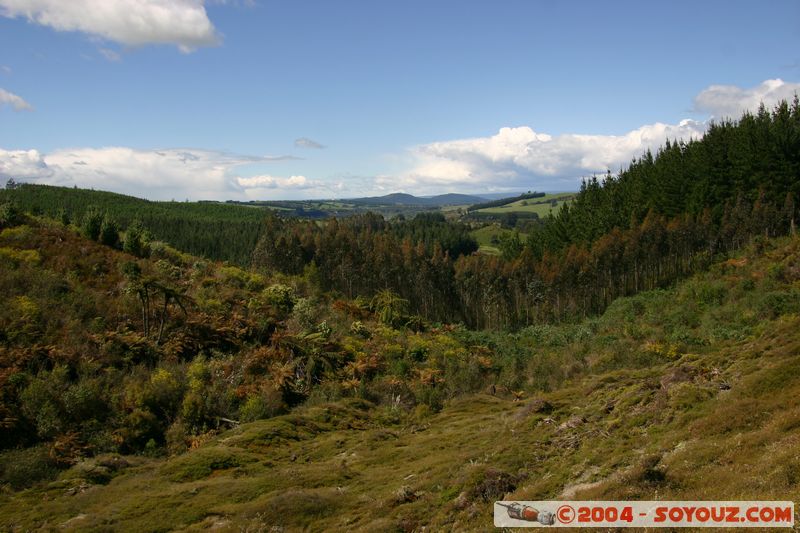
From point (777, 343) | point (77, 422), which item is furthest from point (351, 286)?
point (777, 343)

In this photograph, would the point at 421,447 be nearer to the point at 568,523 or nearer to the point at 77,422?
the point at 568,523

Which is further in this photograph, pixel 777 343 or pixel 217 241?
pixel 217 241

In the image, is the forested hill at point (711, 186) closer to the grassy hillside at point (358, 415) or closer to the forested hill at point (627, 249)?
the forested hill at point (627, 249)

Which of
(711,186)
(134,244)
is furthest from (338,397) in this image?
(711,186)

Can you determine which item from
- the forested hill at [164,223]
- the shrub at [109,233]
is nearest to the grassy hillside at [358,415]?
the shrub at [109,233]

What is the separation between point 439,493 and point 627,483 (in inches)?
182

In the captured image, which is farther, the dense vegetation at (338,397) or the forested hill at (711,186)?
the forested hill at (711,186)

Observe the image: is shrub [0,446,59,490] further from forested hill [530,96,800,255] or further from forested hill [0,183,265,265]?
forested hill [0,183,265,265]

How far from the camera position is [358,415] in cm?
2211

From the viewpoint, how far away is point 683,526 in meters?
7.47

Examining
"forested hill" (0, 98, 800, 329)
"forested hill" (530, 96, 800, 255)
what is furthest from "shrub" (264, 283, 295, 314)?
"forested hill" (530, 96, 800, 255)

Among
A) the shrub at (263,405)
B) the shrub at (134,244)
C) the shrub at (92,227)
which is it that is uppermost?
the shrub at (92,227)

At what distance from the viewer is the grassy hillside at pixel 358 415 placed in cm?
1118

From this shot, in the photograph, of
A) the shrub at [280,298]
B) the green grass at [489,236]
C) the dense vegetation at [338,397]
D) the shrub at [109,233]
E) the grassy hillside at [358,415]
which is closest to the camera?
the grassy hillside at [358,415]
